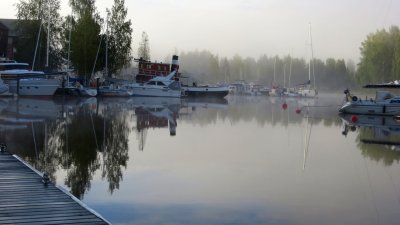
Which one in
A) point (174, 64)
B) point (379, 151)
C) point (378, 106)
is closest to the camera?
point (379, 151)

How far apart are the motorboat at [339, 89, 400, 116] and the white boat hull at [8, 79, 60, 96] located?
32984 mm

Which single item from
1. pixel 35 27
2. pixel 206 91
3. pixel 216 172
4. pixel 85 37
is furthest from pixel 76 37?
pixel 216 172

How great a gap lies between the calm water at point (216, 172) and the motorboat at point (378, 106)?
56.3ft

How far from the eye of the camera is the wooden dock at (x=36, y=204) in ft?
28.3

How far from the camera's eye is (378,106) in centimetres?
4591

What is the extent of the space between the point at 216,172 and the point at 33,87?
49.4m

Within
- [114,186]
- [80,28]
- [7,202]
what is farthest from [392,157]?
[80,28]

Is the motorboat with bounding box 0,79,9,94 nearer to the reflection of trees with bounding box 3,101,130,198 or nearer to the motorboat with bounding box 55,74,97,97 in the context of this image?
the motorboat with bounding box 55,74,97,97

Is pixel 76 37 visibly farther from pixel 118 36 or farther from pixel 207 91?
pixel 207 91

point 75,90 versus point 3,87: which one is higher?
point 3,87

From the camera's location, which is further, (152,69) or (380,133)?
(152,69)

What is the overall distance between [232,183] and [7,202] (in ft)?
20.8

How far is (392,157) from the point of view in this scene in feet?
69.1

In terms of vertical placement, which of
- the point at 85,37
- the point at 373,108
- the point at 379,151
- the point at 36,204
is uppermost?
the point at 85,37
